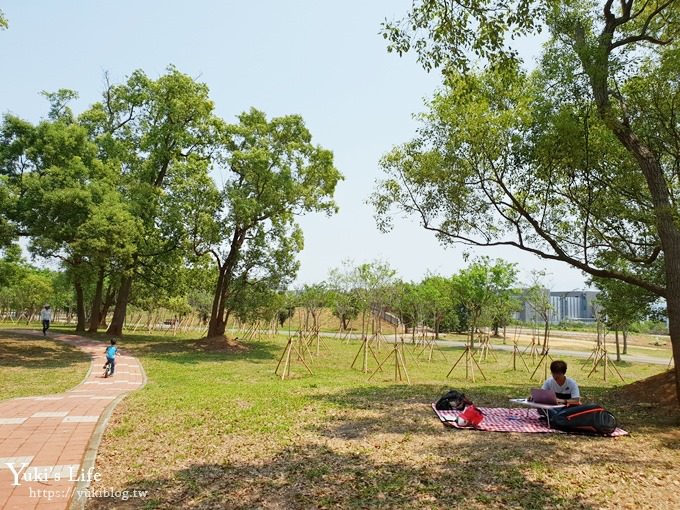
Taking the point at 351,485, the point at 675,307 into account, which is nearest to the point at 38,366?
the point at 351,485

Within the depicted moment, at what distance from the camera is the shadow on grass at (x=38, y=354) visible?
13.4 m

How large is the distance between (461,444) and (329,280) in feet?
110

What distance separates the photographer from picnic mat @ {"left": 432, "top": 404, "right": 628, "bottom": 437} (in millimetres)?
6723

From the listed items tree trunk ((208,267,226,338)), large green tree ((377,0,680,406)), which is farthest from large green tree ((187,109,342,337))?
large green tree ((377,0,680,406))

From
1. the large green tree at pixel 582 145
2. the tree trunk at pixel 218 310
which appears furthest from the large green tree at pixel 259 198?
the large green tree at pixel 582 145

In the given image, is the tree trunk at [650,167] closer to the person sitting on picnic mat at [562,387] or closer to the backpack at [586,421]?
the person sitting on picnic mat at [562,387]

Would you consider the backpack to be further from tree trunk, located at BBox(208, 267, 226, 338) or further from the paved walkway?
tree trunk, located at BBox(208, 267, 226, 338)

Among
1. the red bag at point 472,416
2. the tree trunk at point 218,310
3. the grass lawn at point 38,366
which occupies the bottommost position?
the grass lawn at point 38,366

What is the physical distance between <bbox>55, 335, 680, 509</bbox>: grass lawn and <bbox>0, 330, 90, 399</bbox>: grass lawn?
7.99ft

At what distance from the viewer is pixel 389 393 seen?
1023cm

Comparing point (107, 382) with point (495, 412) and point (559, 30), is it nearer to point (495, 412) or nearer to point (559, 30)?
point (495, 412)

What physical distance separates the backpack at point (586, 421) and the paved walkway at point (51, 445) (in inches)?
240

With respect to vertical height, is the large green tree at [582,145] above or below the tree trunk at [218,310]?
above

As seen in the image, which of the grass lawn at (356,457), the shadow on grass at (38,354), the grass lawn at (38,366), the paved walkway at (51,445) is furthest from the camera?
the shadow on grass at (38,354)
